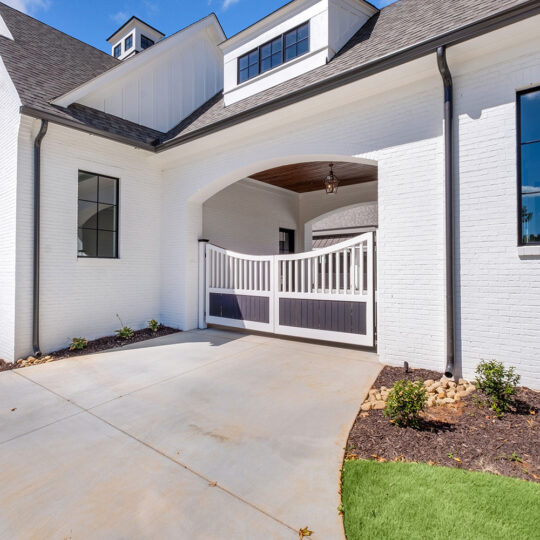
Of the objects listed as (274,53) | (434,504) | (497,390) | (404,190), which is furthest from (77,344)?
(274,53)

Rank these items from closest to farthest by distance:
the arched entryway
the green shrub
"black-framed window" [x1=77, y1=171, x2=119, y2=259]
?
the green shrub, the arched entryway, "black-framed window" [x1=77, y1=171, x2=119, y2=259]

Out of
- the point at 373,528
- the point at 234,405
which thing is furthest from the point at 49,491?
the point at 373,528

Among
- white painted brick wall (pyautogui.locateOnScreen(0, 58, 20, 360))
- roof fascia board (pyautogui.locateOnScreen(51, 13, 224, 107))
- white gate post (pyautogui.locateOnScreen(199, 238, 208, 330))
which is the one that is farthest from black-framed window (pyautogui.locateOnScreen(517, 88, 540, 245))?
white painted brick wall (pyautogui.locateOnScreen(0, 58, 20, 360))

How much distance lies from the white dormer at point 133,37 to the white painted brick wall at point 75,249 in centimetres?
1178

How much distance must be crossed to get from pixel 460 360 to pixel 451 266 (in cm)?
113

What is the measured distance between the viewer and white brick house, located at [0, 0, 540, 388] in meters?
3.64

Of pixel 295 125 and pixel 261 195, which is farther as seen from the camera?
pixel 261 195

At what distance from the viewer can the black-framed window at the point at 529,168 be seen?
3.56 meters

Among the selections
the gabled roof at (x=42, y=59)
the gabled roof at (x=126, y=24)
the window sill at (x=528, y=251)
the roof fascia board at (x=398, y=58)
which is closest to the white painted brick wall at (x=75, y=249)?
the gabled roof at (x=42, y=59)

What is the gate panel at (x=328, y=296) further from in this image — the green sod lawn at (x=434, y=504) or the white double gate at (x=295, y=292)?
the green sod lawn at (x=434, y=504)

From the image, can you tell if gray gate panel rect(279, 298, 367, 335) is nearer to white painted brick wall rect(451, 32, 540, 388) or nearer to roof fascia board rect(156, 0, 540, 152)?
white painted brick wall rect(451, 32, 540, 388)

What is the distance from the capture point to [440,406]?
10.7 feet

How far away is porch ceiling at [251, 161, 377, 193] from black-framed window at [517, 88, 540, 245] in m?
3.73

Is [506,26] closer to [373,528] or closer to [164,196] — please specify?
[373,528]
